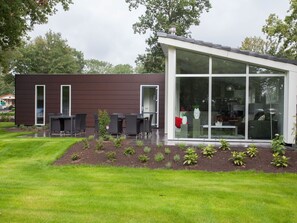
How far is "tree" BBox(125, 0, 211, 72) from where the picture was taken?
25172mm

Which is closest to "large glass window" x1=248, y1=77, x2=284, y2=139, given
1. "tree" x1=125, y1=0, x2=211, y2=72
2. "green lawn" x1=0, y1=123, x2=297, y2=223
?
"green lawn" x1=0, y1=123, x2=297, y2=223

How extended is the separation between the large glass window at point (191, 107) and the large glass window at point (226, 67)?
0.40 metres

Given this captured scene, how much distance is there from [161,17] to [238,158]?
20.2 metres

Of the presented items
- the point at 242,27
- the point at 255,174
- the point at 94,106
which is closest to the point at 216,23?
the point at 242,27

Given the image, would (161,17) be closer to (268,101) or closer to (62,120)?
(62,120)

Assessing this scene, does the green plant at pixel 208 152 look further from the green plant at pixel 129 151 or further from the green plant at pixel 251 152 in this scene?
the green plant at pixel 129 151

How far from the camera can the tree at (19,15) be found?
1078 centimetres

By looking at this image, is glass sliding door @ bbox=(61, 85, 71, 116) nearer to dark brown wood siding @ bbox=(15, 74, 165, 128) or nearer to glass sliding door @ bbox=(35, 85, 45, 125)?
dark brown wood siding @ bbox=(15, 74, 165, 128)

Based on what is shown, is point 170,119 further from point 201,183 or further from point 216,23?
point 216,23

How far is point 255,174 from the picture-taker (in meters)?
6.21

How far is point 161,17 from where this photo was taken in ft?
82.5

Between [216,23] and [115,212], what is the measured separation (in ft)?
80.4

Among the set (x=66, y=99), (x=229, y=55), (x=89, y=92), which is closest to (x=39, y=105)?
(x=66, y=99)

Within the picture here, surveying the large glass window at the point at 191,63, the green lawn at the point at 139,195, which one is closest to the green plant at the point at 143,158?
the green lawn at the point at 139,195
